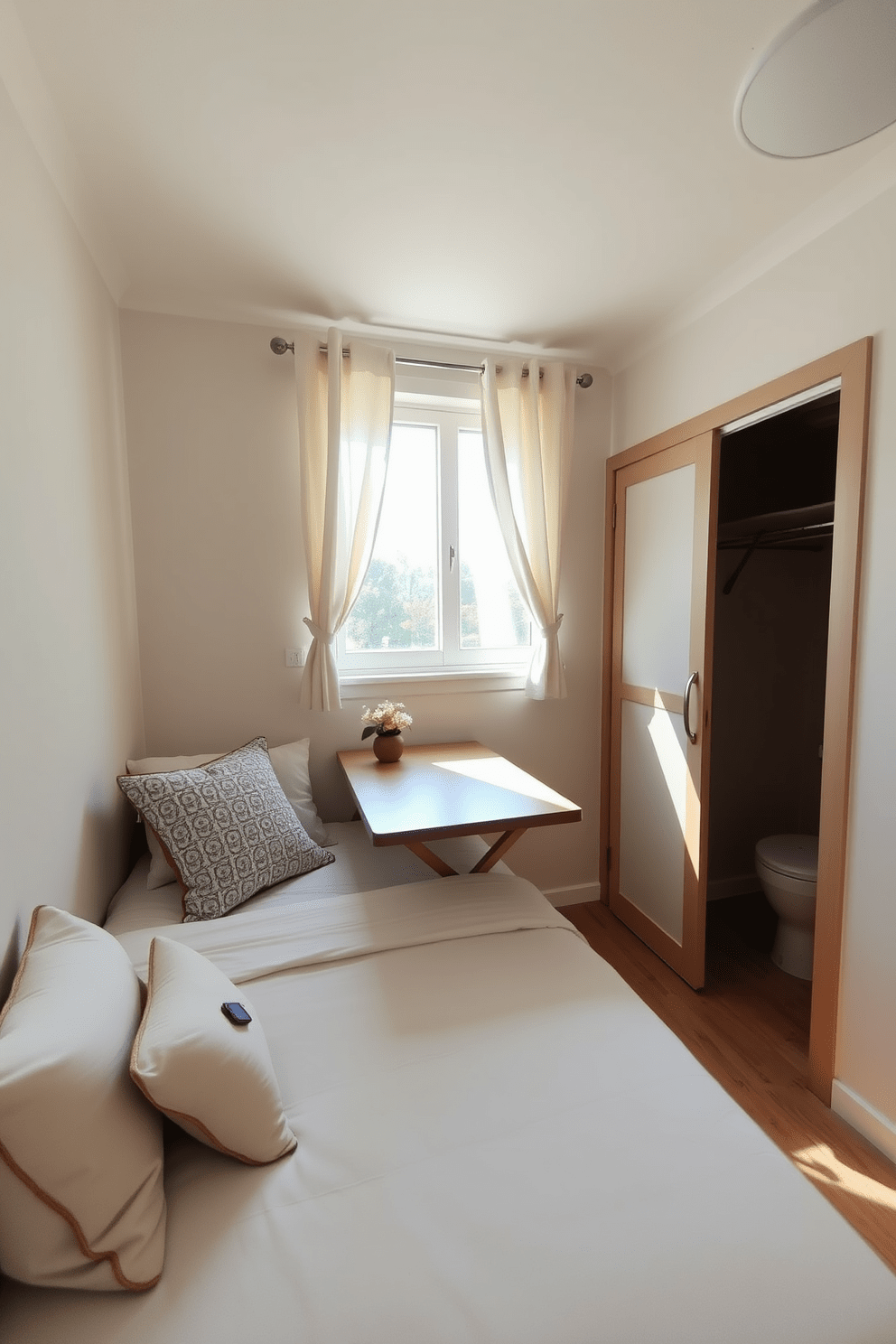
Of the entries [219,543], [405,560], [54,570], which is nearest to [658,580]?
A: [405,560]

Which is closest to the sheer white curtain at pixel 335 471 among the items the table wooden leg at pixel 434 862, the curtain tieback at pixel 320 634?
the curtain tieback at pixel 320 634

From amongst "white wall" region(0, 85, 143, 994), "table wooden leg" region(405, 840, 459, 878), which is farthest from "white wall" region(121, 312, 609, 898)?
"table wooden leg" region(405, 840, 459, 878)

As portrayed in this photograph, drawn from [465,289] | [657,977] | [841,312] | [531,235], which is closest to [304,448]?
[465,289]

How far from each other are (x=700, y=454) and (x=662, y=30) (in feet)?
4.13

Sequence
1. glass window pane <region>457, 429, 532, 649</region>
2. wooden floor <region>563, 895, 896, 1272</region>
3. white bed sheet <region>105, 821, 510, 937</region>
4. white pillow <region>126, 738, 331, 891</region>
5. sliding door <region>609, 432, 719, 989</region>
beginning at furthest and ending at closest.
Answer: glass window pane <region>457, 429, 532, 649</region> → sliding door <region>609, 432, 719, 989</region> → white pillow <region>126, 738, 331, 891</region> → white bed sheet <region>105, 821, 510, 937</region> → wooden floor <region>563, 895, 896, 1272</region>

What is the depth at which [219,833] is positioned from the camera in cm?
183

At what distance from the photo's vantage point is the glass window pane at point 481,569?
2861mm

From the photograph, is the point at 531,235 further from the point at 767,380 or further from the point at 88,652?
the point at 88,652

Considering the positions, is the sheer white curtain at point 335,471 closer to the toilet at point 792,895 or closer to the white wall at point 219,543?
the white wall at point 219,543

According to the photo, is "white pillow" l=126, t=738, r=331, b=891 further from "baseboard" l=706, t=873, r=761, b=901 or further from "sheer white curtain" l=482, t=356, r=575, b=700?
"baseboard" l=706, t=873, r=761, b=901

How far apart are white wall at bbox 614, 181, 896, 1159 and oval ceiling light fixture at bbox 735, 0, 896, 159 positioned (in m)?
0.40

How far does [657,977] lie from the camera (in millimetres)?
2496

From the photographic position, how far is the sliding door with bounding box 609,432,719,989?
2.34 m

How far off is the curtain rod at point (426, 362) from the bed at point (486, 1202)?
2.16 meters
